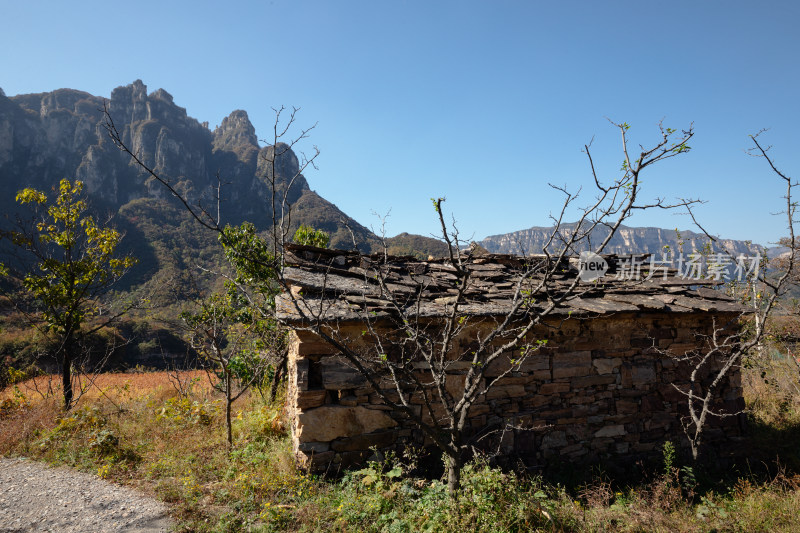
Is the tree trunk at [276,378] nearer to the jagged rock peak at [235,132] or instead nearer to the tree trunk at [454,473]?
the tree trunk at [454,473]

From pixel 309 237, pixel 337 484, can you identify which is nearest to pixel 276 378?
pixel 309 237

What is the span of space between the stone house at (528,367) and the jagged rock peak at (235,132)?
6746 centimetres

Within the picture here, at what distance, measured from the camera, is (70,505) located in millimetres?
3625

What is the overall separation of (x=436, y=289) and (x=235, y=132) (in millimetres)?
75338

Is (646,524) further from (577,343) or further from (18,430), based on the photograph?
(18,430)

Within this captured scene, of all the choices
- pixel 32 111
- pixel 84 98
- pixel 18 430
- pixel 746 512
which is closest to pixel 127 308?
pixel 18 430

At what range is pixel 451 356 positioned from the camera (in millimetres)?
4297

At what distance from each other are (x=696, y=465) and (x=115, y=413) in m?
8.11

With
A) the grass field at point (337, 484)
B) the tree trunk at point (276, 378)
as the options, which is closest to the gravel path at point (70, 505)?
the grass field at point (337, 484)

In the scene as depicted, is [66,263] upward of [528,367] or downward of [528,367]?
upward

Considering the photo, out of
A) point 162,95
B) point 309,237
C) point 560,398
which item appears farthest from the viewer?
point 162,95

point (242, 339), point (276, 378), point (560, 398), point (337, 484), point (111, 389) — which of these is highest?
point (242, 339)

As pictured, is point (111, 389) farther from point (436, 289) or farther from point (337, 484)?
point (436, 289)

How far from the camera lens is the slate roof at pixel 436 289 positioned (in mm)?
3988
